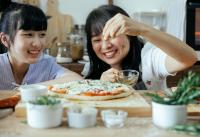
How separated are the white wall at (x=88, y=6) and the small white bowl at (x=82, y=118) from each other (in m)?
2.19

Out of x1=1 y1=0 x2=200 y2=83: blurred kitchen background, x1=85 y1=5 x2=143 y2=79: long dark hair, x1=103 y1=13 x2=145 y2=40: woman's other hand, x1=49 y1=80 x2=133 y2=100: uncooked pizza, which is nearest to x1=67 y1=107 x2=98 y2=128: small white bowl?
x1=49 y1=80 x2=133 y2=100: uncooked pizza

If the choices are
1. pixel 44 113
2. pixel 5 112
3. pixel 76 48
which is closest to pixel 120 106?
pixel 44 113

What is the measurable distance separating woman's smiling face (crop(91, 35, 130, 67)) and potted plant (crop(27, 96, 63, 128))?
756mm

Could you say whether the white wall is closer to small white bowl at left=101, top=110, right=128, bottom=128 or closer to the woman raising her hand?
the woman raising her hand

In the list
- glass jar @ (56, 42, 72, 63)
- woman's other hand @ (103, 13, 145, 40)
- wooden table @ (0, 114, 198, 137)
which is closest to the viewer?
wooden table @ (0, 114, 198, 137)

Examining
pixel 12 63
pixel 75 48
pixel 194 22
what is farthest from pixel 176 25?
pixel 12 63

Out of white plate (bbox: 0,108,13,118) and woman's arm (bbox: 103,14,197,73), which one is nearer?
white plate (bbox: 0,108,13,118)

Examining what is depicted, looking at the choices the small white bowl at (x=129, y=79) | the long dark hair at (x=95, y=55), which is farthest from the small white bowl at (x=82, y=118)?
the long dark hair at (x=95, y=55)

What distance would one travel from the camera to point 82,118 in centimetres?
86

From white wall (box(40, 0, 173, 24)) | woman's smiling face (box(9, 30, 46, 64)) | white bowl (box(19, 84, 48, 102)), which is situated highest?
white wall (box(40, 0, 173, 24))

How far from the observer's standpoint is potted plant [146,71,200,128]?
0.85m

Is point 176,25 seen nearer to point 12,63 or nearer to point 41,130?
point 12,63

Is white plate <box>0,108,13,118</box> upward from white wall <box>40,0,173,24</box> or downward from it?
downward

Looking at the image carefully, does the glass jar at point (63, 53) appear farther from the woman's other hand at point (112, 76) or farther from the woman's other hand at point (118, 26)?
the woman's other hand at point (118, 26)
